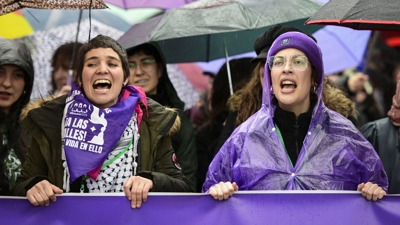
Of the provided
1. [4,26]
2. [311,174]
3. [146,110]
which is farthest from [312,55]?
[4,26]

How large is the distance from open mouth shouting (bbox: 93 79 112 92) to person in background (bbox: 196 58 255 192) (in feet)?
5.16

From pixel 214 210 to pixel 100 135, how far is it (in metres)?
0.90

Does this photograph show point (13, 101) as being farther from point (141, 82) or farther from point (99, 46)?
point (99, 46)

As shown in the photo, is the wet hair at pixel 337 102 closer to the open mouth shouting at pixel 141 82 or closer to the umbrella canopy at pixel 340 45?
the open mouth shouting at pixel 141 82

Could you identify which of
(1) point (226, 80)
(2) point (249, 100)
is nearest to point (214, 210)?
(2) point (249, 100)

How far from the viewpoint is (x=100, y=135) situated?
500 centimetres

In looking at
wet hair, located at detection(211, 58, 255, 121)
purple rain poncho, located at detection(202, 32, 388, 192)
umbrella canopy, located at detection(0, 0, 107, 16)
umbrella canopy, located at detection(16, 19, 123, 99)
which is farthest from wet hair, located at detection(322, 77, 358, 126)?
umbrella canopy, located at detection(16, 19, 123, 99)

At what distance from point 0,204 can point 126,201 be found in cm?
78

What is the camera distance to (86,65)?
17.2 feet

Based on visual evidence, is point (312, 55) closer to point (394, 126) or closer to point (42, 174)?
point (394, 126)

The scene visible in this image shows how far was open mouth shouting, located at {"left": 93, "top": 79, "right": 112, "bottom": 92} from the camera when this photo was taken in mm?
→ 5156

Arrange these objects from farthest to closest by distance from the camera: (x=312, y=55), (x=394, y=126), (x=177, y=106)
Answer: (x=177, y=106), (x=394, y=126), (x=312, y=55)

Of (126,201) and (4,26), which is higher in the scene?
(4,26)

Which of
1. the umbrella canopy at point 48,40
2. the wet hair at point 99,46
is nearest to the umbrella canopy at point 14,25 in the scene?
the umbrella canopy at point 48,40
